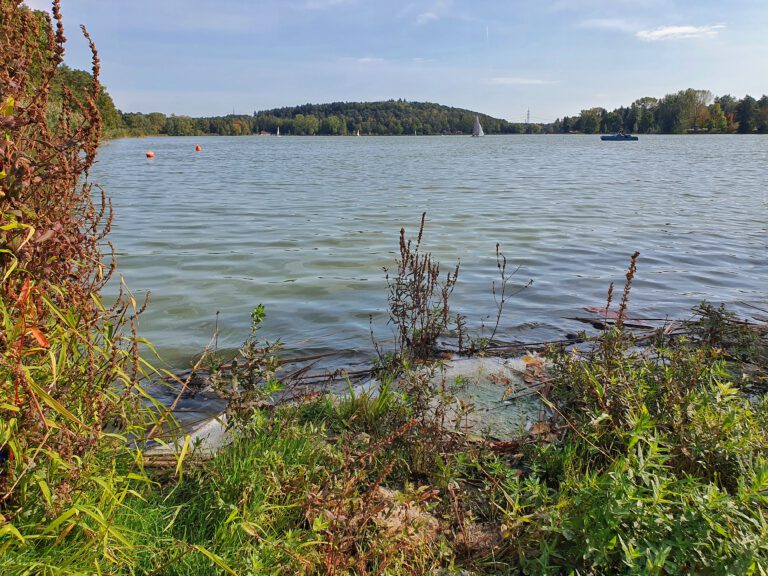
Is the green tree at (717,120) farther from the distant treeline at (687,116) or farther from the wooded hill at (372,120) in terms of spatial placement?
the wooded hill at (372,120)

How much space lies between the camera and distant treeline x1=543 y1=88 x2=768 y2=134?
146 metres

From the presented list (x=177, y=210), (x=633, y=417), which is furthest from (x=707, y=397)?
(x=177, y=210)

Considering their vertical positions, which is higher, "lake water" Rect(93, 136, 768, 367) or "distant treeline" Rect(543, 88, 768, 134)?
"distant treeline" Rect(543, 88, 768, 134)

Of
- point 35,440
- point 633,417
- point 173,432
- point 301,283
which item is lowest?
point 301,283

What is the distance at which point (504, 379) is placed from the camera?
4.46 meters

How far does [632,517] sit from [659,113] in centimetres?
18232

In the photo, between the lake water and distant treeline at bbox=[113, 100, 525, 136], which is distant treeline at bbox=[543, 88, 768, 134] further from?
the lake water

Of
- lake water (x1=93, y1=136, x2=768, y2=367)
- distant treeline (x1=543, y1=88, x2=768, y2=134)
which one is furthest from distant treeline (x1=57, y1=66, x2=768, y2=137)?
lake water (x1=93, y1=136, x2=768, y2=367)

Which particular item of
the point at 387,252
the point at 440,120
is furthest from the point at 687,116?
the point at 387,252

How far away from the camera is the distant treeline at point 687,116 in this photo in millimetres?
145875

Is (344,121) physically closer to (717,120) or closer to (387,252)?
(717,120)

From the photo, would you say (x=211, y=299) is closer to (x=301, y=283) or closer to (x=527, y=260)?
(x=301, y=283)

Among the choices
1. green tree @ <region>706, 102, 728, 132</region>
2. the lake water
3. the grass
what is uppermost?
green tree @ <region>706, 102, 728, 132</region>

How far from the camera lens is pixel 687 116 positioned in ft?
504
